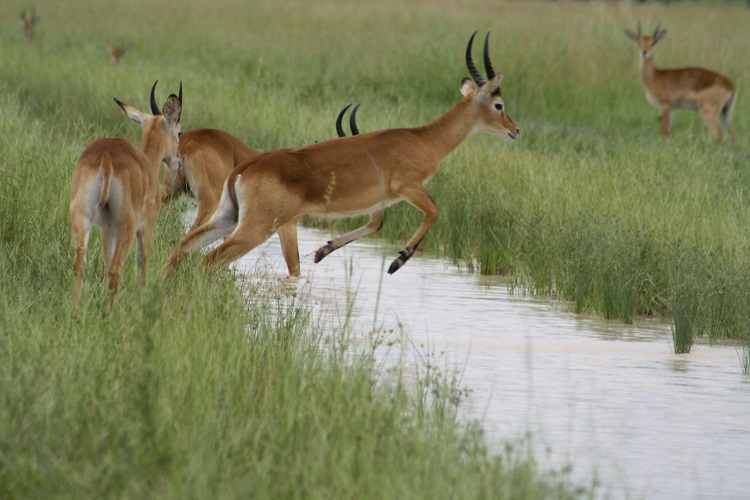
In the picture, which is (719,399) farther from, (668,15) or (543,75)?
(668,15)

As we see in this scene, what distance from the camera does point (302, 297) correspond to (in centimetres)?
692

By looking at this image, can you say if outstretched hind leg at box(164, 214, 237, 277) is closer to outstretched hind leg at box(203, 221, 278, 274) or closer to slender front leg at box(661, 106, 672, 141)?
outstretched hind leg at box(203, 221, 278, 274)

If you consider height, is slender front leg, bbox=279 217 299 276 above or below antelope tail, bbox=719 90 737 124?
below

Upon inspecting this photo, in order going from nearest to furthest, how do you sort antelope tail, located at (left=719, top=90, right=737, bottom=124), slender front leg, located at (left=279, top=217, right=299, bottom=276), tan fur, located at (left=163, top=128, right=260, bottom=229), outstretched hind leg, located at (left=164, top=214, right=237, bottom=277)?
1. outstretched hind leg, located at (left=164, top=214, right=237, bottom=277)
2. slender front leg, located at (left=279, top=217, right=299, bottom=276)
3. tan fur, located at (left=163, top=128, right=260, bottom=229)
4. antelope tail, located at (left=719, top=90, right=737, bottom=124)

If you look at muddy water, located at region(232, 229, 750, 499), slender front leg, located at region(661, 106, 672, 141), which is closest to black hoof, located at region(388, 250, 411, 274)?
muddy water, located at region(232, 229, 750, 499)

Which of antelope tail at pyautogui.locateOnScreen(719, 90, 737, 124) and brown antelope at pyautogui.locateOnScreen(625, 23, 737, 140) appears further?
antelope tail at pyautogui.locateOnScreen(719, 90, 737, 124)

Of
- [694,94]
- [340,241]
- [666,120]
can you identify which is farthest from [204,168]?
[694,94]

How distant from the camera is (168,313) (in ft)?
20.4

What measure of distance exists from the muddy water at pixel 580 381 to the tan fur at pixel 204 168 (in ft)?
2.38

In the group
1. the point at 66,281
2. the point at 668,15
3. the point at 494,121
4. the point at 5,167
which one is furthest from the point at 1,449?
the point at 668,15

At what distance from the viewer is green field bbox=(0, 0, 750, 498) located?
4.12 m

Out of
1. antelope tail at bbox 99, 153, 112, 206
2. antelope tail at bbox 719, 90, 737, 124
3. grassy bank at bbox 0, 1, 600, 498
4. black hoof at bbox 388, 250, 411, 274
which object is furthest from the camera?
antelope tail at bbox 719, 90, 737, 124

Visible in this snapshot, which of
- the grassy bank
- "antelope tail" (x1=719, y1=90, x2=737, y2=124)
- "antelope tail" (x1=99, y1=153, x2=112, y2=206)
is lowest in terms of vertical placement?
the grassy bank

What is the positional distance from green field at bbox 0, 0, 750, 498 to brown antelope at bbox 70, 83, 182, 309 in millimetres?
217
